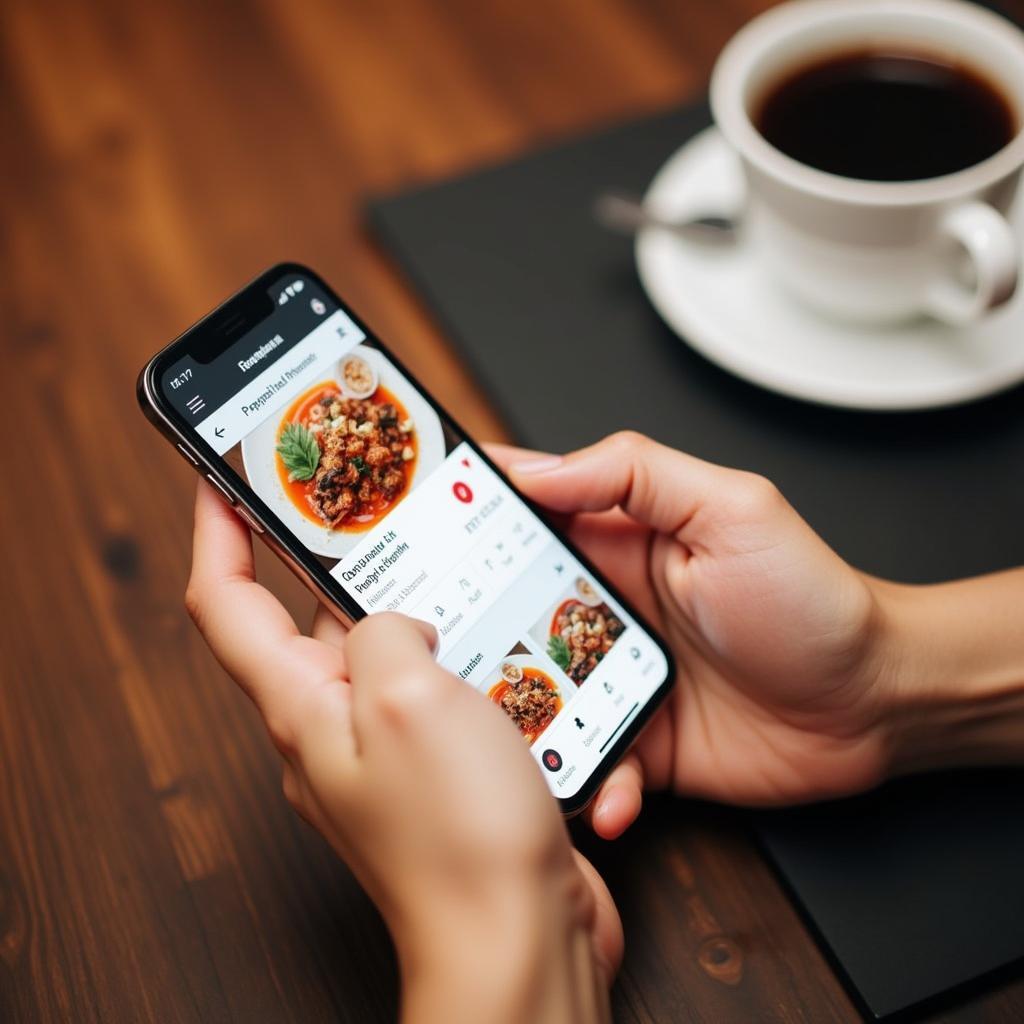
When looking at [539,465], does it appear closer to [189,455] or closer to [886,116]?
[189,455]

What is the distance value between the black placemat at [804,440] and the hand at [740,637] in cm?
3

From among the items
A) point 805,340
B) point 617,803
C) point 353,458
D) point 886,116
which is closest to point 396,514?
point 353,458

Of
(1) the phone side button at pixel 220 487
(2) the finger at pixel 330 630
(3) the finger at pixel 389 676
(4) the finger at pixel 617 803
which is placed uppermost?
(1) the phone side button at pixel 220 487

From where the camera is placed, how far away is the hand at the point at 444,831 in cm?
36

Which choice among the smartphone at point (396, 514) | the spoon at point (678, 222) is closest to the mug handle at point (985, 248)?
the spoon at point (678, 222)

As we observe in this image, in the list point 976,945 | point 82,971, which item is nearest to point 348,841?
point 82,971

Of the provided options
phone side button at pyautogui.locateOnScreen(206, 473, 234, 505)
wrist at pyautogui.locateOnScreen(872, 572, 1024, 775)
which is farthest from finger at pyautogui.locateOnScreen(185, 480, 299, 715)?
wrist at pyautogui.locateOnScreen(872, 572, 1024, 775)

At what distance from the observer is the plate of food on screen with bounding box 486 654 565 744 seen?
50 centimetres

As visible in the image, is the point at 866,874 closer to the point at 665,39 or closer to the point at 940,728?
the point at 940,728

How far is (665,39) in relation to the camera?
2.89 feet

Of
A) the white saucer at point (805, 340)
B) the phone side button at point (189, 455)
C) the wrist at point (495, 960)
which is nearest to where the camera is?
the wrist at point (495, 960)

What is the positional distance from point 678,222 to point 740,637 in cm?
30

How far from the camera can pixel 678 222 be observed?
68 centimetres

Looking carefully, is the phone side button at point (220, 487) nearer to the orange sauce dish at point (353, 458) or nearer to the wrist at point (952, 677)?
the orange sauce dish at point (353, 458)
